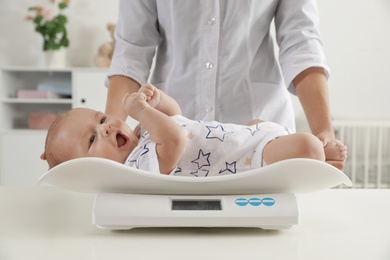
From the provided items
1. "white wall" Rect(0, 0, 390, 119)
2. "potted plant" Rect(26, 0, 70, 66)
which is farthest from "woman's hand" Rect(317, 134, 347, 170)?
"white wall" Rect(0, 0, 390, 119)

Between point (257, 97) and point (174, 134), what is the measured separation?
1.81ft

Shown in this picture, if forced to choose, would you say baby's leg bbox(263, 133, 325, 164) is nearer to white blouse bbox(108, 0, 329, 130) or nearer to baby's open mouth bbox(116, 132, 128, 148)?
baby's open mouth bbox(116, 132, 128, 148)

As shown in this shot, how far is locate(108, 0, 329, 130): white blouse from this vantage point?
142 cm

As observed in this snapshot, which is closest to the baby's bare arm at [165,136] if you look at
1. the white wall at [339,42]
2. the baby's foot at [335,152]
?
the baby's foot at [335,152]

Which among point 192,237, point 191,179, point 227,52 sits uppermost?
point 227,52

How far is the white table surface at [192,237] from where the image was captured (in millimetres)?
743

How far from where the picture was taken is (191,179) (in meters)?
0.78

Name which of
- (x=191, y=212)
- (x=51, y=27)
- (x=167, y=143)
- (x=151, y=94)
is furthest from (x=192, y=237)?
(x=51, y=27)

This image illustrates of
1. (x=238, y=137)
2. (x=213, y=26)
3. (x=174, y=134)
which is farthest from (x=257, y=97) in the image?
(x=174, y=134)

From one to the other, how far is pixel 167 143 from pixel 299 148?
22 centimetres

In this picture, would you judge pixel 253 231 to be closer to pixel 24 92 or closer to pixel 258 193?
pixel 258 193

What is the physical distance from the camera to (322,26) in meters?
4.36

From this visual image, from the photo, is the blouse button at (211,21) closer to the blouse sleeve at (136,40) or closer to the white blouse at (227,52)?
the white blouse at (227,52)

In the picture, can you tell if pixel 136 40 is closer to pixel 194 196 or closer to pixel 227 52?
pixel 227 52
